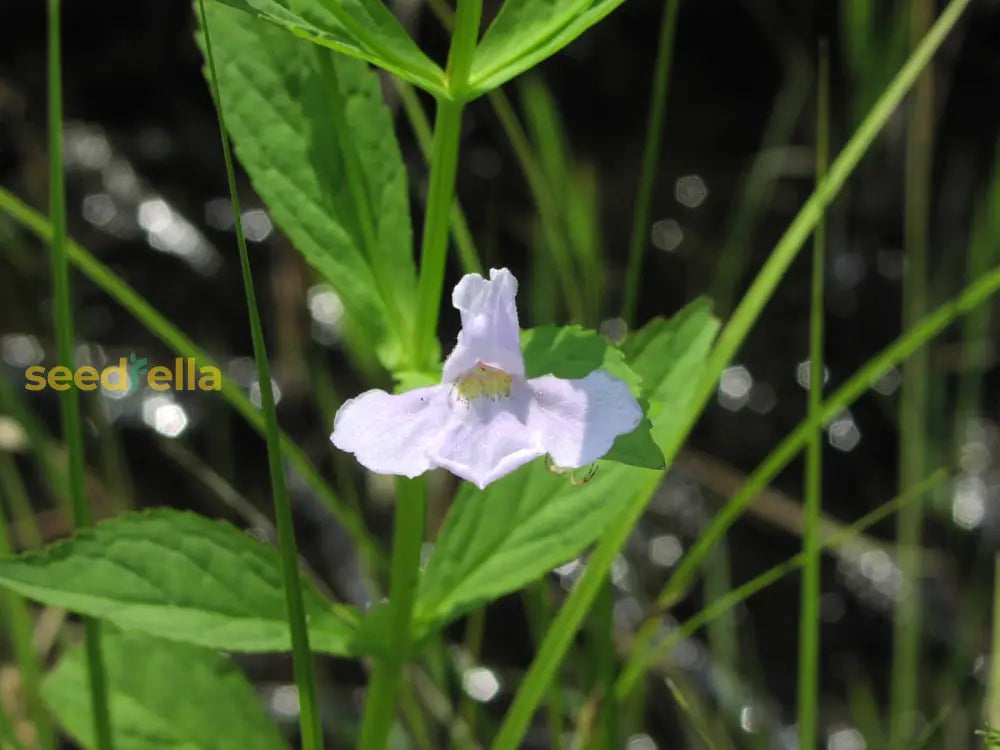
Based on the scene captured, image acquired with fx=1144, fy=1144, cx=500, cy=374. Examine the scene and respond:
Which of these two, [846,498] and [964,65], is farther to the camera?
[964,65]

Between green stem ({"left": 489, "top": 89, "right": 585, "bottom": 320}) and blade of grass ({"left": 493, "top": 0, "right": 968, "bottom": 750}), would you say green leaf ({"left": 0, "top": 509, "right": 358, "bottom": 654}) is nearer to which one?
blade of grass ({"left": 493, "top": 0, "right": 968, "bottom": 750})

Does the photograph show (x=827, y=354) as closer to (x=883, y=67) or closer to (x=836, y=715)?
(x=883, y=67)

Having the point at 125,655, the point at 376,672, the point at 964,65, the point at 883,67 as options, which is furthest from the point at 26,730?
the point at 964,65

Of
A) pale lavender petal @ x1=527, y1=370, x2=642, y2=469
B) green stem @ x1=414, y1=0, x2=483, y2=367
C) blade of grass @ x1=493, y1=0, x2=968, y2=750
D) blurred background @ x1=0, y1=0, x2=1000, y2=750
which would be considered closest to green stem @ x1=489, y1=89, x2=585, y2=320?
blurred background @ x1=0, y1=0, x2=1000, y2=750

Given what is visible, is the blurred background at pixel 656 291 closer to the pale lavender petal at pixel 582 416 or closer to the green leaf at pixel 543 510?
the green leaf at pixel 543 510

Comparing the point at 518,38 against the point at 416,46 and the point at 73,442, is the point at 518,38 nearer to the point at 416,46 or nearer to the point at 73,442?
the point at 416,46

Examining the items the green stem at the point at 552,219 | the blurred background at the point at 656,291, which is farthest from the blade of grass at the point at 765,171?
the green stem at the point at 552,219

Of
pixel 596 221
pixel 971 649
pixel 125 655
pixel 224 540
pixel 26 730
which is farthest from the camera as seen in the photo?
pixel 596 221
